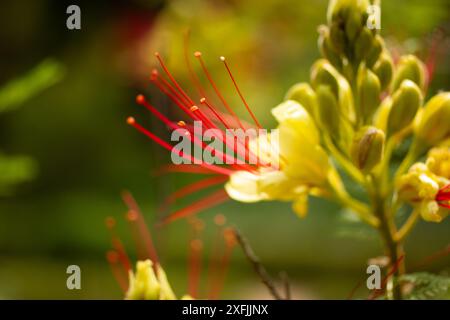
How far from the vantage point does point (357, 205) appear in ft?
2.52

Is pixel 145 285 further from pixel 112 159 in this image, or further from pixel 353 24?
pixel 112 159

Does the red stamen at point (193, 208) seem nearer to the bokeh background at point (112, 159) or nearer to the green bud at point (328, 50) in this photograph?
the bokeh background at point (112, 159)

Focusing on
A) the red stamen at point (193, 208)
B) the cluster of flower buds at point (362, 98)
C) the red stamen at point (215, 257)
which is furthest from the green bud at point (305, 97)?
the red stamen at point (215, 257)

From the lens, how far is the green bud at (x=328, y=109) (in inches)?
29.2

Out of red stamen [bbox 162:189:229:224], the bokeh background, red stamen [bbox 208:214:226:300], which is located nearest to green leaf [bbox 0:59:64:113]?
red stamen [bbox 162:189:229:224]

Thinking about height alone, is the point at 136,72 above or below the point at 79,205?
above

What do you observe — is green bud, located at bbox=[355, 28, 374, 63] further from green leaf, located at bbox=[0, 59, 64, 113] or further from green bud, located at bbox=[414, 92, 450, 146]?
green leaf, located at bbox=[0, 59, 64, 113]

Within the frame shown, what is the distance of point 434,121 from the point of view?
2.45 ft

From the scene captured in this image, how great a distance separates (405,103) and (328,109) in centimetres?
8

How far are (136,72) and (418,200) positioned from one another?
1.34 meters

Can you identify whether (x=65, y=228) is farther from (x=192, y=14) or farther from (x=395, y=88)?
(x=395, y=88)

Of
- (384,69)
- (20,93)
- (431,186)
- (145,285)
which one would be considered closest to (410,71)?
(384,69)

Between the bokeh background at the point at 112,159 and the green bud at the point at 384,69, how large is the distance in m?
0.87
